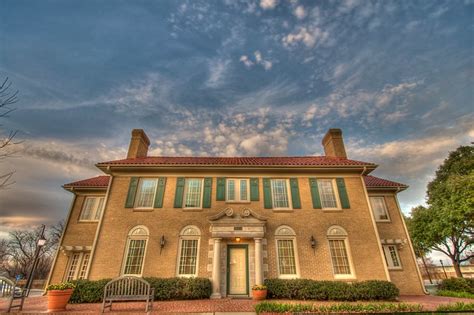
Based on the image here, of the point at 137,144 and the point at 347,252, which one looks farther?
the point at 137,144

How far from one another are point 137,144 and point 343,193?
49.9ft

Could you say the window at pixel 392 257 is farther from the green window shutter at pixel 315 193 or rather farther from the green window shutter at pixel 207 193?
the green window shutter at pixel 207 193

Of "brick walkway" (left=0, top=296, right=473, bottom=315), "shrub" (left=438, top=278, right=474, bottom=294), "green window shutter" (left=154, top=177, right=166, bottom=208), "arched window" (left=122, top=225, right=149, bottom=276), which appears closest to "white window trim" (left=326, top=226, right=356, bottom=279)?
"brick walkway" (left=0, top=296, right=473, bottom=315)

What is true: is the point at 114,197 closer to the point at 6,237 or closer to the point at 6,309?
the point at 6,309

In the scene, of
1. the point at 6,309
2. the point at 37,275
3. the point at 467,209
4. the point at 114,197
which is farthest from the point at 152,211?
the point at 37,275

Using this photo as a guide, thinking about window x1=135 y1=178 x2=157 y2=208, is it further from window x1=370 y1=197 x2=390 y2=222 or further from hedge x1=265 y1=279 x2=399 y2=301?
window x1=370 y1=197 x2=390 y2=222

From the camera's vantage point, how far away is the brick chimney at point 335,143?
1675cm

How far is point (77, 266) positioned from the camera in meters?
13.5

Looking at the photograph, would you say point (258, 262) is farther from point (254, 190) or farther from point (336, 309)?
point (336, 309)

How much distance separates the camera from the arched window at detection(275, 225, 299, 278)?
11562mm

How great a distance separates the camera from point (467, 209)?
16.0 meters

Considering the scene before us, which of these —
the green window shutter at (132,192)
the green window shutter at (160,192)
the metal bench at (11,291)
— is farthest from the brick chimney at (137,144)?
the metal bench at (11,291)

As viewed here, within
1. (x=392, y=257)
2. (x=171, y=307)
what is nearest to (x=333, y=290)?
(x=392, y=257)

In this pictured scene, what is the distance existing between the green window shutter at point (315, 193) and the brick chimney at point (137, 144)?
13.0 meters
